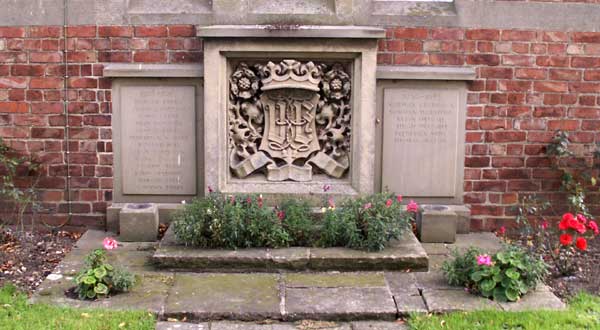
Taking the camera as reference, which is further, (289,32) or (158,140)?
(158,140)

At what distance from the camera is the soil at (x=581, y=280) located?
5.35 meters

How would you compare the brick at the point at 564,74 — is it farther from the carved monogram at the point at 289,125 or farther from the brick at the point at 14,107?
the brick at the point at 14,107

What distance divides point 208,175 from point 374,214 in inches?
63.1

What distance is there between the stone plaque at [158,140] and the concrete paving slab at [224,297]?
57.0 inches

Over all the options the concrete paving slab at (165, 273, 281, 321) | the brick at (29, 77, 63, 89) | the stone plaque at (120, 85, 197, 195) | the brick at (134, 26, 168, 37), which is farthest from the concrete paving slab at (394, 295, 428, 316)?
the brick at (29, 77, 63, 89)

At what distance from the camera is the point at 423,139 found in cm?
671

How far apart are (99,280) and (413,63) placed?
11.4 ft

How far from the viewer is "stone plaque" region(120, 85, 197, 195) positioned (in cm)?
661

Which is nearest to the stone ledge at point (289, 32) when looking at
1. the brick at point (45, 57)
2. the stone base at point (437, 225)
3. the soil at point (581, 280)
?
the brick at point (45, 57)

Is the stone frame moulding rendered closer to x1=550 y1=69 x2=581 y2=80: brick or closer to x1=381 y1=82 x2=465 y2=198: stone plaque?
x1=381 y1=82 x2=465 y2=198: stone plaque

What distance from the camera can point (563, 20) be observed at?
6.62 m

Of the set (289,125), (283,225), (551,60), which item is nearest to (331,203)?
(283,225)

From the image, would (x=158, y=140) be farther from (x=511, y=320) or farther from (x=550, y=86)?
(x=550, y=86)

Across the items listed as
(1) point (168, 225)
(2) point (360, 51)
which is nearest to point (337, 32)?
(2) point (360, 51)
